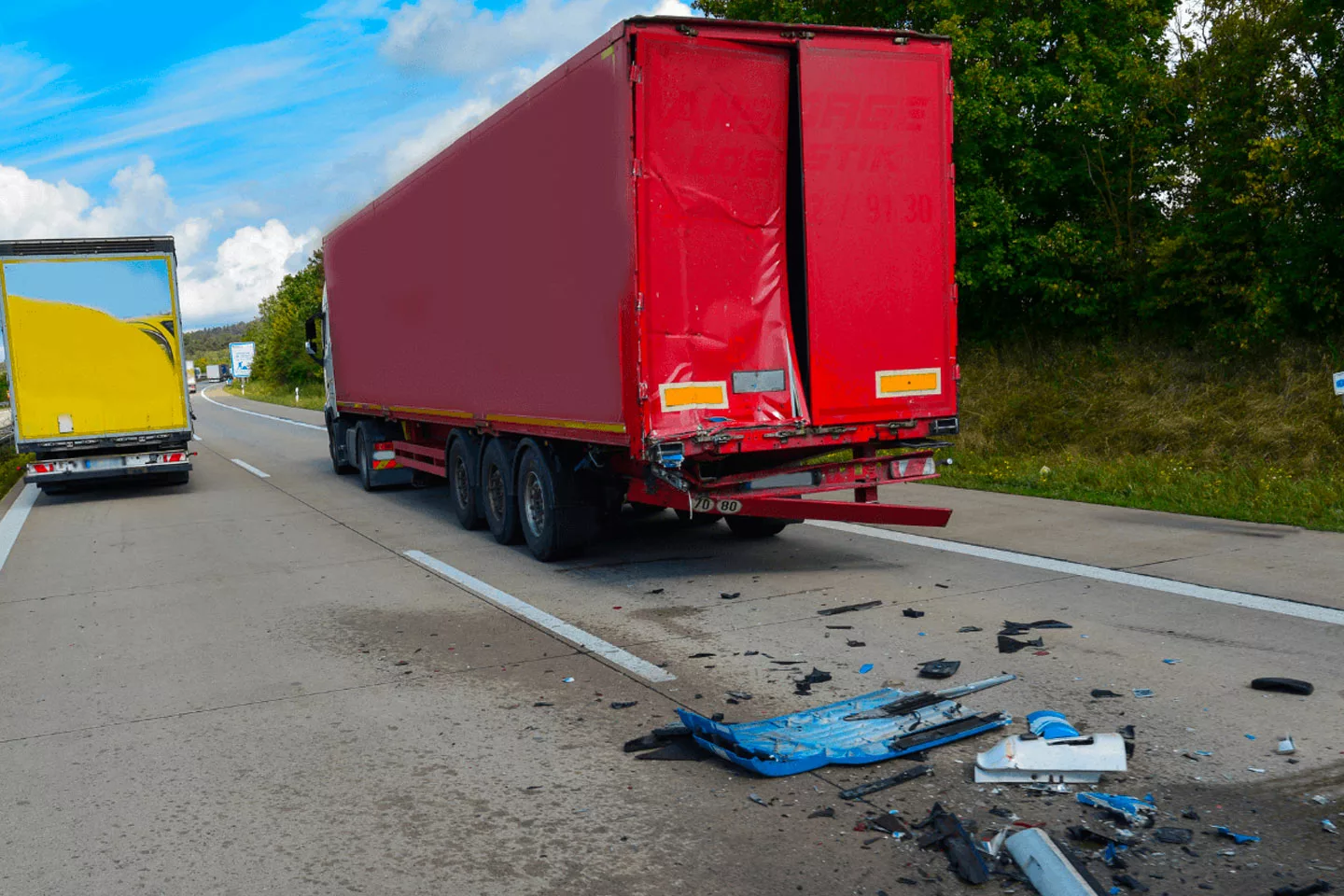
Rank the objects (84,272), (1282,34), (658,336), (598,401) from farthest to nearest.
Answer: (84,272)
(1282,34)
(598,401)
(658,336)

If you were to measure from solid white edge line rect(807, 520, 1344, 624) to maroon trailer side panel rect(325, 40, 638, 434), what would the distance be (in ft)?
10.7

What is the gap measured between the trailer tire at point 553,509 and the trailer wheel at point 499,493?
0.52 m

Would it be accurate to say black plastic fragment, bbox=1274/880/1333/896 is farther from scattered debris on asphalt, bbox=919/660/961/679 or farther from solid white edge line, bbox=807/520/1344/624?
solid white edge line, bbox=807/520/1344/624

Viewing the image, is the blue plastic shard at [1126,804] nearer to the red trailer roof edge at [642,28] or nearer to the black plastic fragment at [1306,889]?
the black plastic fragment at [1306,889]

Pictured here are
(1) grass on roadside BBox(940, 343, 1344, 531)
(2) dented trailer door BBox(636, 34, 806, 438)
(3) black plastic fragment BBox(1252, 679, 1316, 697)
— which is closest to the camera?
(3) black plastic fragment BBox(1252, 679, 1316, 697)

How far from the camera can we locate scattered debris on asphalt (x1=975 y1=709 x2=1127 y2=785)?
4.40 metres

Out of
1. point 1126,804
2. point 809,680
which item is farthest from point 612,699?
point 1126,804

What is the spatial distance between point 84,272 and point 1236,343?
656 inches

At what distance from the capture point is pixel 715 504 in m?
8.47

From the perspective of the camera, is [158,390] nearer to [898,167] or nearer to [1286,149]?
[898,167]

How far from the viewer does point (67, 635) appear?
26.2 ft

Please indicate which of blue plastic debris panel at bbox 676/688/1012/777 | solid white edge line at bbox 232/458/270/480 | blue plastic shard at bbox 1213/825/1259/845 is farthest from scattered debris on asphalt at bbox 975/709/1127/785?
solid white edge line at bbox 232/458/270/480

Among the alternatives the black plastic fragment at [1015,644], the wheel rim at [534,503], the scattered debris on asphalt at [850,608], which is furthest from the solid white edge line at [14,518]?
the black plastic fragment at [1015,644]

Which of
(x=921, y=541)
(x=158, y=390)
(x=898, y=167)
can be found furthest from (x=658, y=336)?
(x=158, y=390)
